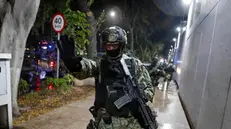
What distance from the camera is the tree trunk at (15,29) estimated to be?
3.64 m

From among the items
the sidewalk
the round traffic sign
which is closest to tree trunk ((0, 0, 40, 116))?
the sidewalk

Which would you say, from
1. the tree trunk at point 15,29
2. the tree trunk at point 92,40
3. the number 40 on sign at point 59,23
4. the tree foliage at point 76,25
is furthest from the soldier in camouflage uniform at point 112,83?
the tree trunk at point 92,40

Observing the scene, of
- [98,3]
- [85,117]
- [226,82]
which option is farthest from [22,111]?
[98,3]

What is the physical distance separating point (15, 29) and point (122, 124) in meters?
3.27

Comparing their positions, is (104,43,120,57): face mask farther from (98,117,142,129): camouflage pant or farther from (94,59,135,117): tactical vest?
(98,117,142,129): camouflage pant

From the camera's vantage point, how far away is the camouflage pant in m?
2.02

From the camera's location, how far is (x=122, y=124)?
6.65 feet

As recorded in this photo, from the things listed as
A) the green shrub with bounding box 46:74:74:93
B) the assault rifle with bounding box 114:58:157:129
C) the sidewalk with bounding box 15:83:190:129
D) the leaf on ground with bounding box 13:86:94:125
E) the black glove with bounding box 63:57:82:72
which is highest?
the black glove with bounding box 63:57:82:72

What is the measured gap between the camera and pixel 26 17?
154 inches

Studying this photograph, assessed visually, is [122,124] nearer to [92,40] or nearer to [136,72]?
[136,72]

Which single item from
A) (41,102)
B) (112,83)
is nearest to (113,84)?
(112,83)

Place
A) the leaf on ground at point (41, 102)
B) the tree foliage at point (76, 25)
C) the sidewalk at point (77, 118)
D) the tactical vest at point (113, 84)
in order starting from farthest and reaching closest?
the tree foliage at point (76, 25), the leaf on ground at point (41, 102), the sidewalk at point (77, 118), the tactical vest at point (113, 84)

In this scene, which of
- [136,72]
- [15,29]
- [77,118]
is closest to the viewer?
[136,72]

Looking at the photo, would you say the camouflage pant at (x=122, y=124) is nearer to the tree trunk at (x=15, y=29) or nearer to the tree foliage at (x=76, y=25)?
the tree trunk at (x=15, y=29)
